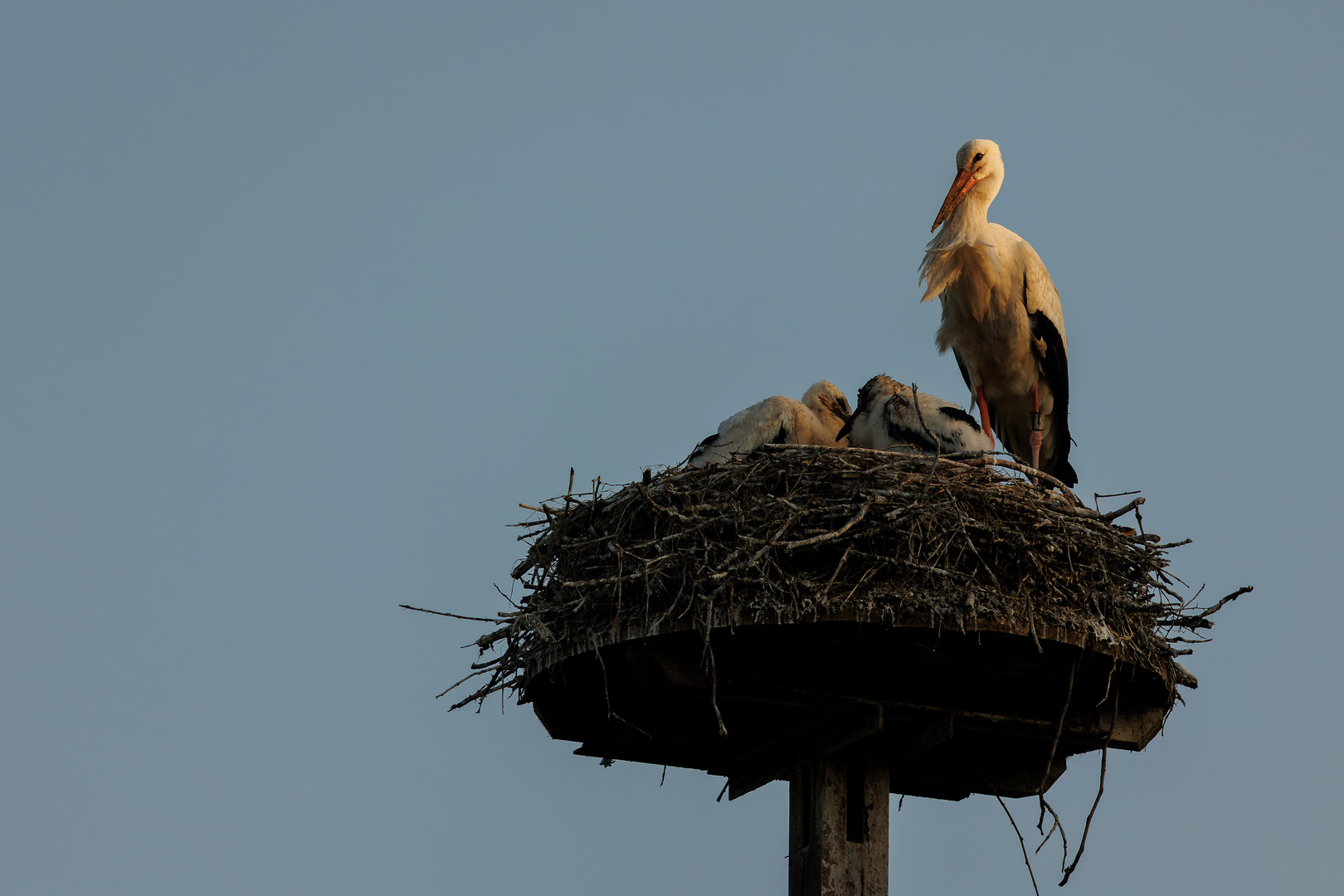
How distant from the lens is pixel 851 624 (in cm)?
526

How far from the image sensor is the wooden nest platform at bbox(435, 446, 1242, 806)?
207 inches

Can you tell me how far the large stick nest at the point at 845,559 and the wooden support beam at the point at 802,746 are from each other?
60 centimetres

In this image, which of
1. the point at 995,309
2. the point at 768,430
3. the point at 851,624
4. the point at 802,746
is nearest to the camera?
the point at 851,624

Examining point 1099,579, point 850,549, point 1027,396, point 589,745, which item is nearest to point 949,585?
point 850,549

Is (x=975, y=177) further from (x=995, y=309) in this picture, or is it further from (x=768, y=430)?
(x=768, y=430)

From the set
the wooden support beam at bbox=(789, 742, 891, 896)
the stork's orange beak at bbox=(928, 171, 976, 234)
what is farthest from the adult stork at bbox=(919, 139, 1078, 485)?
the wooden support beam at bbox=(789, 742, 891, 896)

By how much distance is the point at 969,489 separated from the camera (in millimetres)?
5691

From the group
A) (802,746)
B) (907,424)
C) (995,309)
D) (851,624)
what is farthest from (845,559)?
(995,309)

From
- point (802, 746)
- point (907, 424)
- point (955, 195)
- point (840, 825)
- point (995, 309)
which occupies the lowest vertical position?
point (840, 825)

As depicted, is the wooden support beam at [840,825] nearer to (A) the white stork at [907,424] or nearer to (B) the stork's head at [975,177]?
(A) the white stork at [907,424]

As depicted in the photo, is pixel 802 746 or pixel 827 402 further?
pixel 827 402

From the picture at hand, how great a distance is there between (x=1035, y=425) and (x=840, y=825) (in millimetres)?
3974

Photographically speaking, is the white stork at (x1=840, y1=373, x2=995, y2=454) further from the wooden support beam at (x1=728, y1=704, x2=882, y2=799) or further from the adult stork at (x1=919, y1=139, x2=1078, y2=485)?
the wooden support beam at (x1=728, y1=704, x2=882, y2=799)

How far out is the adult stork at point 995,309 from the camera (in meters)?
8.60
